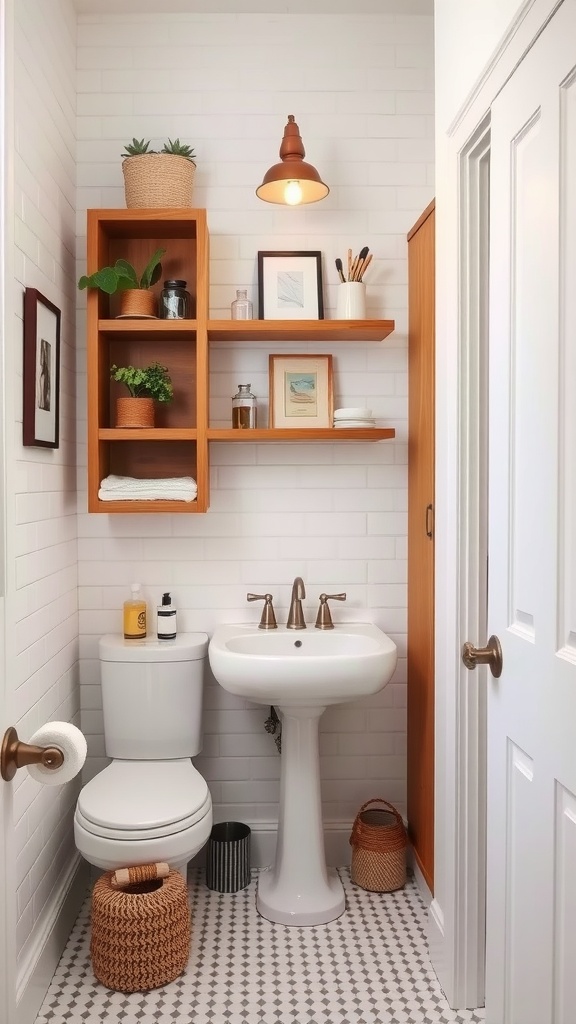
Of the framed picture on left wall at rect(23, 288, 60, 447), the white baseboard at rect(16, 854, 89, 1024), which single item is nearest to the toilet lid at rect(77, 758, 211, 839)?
the white baseboard at rect(16, 854, 89, 1024)

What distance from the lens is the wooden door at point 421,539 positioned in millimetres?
2465

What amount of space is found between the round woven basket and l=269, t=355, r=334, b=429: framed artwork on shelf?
2.02ft

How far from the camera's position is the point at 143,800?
2.27m

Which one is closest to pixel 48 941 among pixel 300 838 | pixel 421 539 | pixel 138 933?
pixel 138 933

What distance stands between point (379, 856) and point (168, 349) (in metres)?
1.83

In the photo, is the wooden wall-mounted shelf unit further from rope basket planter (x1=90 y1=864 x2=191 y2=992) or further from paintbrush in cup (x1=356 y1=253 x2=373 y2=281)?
rope basket planter (x1=90 y1=864 x2=191 y2=992)

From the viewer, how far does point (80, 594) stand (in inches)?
112

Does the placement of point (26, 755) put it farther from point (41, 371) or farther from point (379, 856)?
point (379, 856)

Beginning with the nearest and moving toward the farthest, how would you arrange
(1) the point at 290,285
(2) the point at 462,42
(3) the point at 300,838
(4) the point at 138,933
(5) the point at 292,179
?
(2) the point at 462,42
(4) the point at 138,933
(5) the point at 292,179
(3) the point at 300,838
(1) the point at 290,285

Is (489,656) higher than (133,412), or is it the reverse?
(133,412)

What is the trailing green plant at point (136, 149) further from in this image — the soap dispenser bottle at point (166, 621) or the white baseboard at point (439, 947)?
the white baseboard at point (439, 947)

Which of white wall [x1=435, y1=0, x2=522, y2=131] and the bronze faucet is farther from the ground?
white wall [x1=435, y1=0, x2=522, y2=131]

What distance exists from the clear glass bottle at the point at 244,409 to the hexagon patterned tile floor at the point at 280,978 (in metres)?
1.55

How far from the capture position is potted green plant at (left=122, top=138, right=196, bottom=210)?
2.58m
